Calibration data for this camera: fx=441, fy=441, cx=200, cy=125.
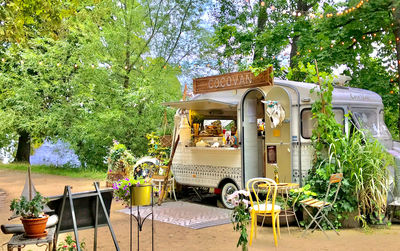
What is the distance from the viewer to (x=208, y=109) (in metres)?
11.4

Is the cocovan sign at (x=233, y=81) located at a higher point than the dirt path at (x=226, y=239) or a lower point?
higher

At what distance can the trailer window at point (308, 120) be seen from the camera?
8.69 metres

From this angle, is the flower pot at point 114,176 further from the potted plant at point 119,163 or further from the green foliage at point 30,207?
the green foliage at point 30,207

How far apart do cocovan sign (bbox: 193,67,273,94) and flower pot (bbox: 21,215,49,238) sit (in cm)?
625

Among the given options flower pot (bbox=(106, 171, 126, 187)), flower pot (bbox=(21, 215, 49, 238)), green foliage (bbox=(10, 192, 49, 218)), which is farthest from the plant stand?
flower pot (bbox=(106, 171, 126, 187))

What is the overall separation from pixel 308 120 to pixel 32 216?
6.03 meters

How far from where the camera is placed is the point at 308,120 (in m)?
8.75

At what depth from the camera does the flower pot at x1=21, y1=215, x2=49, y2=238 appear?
399cm

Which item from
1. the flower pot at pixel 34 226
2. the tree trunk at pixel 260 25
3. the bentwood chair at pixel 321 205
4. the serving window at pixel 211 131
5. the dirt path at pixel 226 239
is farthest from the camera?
the tree trunk at pixel 260 25

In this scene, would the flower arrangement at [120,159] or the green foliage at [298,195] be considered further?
the flower arrangement at [120,159]

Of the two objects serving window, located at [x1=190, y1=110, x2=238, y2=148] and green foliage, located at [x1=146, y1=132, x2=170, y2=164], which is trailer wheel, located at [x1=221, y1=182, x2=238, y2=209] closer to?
serving window, located at [x1=190, y1=110, x2=238, y2=148]

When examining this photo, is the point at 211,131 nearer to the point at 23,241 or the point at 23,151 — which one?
the point at 23,241

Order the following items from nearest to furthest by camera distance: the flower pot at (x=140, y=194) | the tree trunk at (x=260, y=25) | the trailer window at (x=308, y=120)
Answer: the flower pot at (x=140, y=194), the trailer window at (x=308, y=120), the tree trunk at (x=260, y=25)

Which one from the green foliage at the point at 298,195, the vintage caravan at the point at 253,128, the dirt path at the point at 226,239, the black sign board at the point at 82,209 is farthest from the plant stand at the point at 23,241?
the vintage caravan at the point at 253,128
